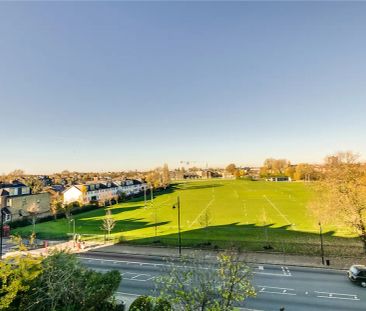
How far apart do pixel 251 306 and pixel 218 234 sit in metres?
25.4

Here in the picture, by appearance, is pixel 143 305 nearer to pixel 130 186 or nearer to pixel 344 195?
pixel 344 195

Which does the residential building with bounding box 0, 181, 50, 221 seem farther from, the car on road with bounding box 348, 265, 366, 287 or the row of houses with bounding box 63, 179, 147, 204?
the car on road with bounding box 348, 265, 366, 287

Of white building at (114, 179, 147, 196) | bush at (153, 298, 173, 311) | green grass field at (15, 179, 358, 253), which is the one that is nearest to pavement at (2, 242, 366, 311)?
bush at (153, 298, 173, 311)

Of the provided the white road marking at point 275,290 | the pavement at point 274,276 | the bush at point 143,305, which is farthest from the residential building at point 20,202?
the white road marking at point 275,290

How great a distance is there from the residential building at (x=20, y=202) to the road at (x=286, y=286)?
132ft

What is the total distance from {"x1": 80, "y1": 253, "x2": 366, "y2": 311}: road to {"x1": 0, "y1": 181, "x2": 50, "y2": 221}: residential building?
4018 centimetres

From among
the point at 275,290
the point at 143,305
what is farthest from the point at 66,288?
the point at 275,290

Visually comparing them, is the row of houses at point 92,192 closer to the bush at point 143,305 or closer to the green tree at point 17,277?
the green tree at point 17,277

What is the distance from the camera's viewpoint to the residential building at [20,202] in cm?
6575

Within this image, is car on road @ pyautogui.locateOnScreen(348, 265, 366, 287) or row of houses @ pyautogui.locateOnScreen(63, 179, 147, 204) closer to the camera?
car on road @ pyautogui.locateOnScreen(348, 265, 366, 287)

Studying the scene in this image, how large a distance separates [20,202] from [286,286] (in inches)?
2498

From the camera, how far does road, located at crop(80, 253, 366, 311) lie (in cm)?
2292

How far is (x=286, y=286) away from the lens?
26.6 m

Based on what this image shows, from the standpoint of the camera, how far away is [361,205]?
34406mm
